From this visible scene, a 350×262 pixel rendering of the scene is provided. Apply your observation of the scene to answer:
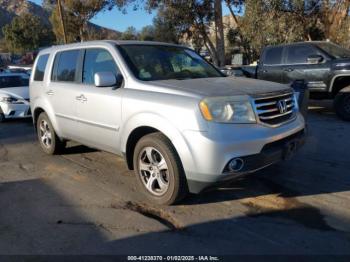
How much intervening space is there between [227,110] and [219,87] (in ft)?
1.56

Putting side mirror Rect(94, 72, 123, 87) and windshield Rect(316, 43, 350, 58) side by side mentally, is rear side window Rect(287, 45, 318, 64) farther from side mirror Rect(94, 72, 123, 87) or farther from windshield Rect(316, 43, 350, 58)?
side mirror Rect(94, 72, 123, 87)

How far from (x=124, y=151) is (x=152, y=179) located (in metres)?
0.54

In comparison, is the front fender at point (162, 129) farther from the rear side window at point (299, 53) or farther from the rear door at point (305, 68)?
the rear side window at point (299, 53)

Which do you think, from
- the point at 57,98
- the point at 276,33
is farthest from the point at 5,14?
the point at 57,98

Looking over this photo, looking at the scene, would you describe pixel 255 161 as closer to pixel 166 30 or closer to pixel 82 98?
pixel 82 98

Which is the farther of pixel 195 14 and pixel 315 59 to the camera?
pixel 195 14

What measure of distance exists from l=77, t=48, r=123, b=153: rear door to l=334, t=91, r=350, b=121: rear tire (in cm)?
617

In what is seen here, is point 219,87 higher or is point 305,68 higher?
point 219,87

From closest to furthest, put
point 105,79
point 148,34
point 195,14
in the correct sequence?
point 105,79 < point 195,14 < point 148,34

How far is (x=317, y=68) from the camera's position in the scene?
9992 millimetres

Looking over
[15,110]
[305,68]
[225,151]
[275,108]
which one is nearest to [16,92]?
[15,110]

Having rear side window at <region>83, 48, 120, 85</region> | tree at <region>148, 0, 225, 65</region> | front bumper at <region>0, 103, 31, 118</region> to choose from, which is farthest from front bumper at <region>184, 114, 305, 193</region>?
tree at <region>148, 0, 225, 65</region>

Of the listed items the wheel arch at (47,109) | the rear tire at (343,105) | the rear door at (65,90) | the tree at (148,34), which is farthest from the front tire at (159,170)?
the tree at (148,34)

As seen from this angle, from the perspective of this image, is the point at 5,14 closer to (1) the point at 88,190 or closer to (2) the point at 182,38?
(2) the point at 182,38
